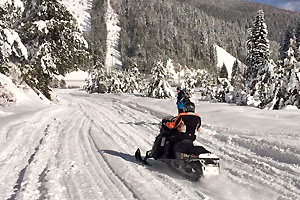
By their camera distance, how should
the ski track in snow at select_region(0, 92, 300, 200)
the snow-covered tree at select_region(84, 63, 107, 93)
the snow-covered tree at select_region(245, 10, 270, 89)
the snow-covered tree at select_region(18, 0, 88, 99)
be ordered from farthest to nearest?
the snow-covered tree at select_region(84, 63, 107, 93) → the snow-covered tree at select_region(245, 10, 270, 89) → the snow-covered tree at select_region(18, 0, 88, 99) → the ski track in snow at select_region(0, 92, 300, 200)

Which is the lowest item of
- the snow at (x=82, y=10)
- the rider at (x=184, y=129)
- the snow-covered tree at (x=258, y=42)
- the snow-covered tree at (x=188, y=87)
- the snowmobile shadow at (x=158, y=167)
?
the snowmobile shadow at (x=158, y=167)

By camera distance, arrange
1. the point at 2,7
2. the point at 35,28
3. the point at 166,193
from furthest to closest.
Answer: the point at 35,28
the point at 2,7
the point at 166,193

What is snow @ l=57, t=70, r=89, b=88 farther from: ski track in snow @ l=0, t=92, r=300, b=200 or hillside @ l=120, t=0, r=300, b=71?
ski track in snow @ l=0, t=92, r=300, b=200

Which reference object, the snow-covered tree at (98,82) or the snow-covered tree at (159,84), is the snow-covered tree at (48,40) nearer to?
the snow-covered tree at (159,84)

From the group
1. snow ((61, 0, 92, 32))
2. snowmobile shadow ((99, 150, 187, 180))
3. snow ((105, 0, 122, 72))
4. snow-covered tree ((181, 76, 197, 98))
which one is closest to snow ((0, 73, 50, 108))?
snowmobile shadow ((99, 150, 187, 180))

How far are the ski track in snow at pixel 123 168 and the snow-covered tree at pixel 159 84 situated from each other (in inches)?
1155

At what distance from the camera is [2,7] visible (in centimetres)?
1659

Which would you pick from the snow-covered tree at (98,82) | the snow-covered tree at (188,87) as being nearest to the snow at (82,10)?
the snow-covered tree at (98,82)

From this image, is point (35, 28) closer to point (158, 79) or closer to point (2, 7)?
point (2, 7)

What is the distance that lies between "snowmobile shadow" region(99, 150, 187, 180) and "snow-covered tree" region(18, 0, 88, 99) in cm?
1456

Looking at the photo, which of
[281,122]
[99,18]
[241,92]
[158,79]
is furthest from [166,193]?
[99,18]

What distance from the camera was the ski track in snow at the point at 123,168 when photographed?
5.22m

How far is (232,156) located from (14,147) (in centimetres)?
557

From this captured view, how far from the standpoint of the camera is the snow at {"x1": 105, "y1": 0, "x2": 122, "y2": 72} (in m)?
145
